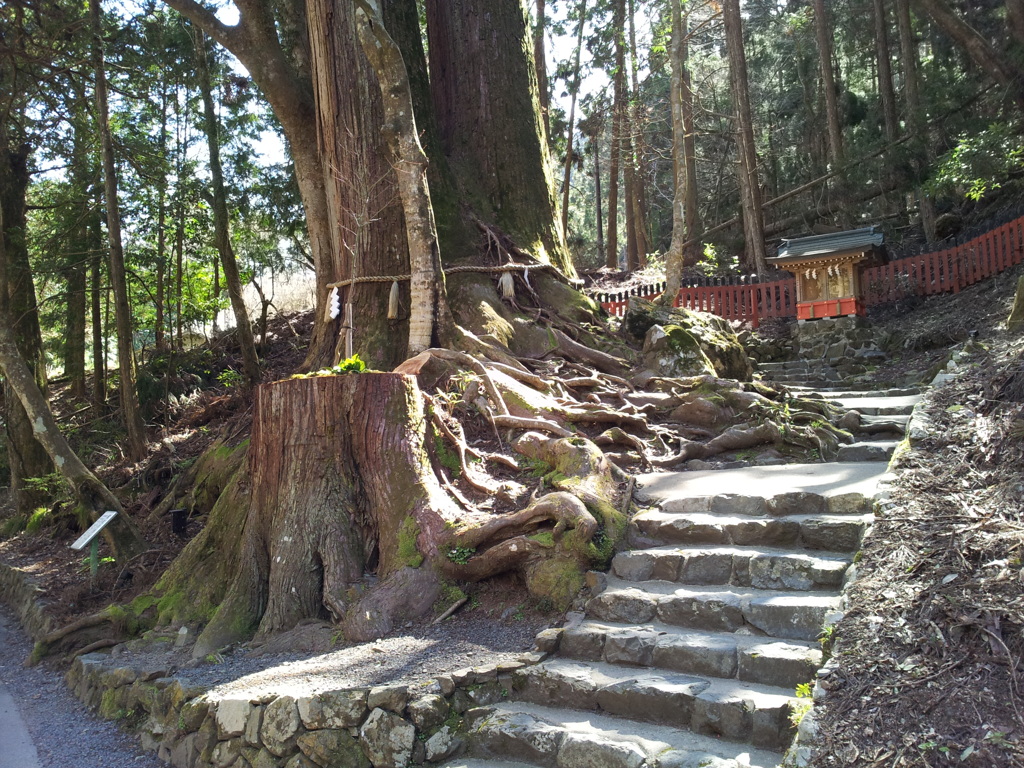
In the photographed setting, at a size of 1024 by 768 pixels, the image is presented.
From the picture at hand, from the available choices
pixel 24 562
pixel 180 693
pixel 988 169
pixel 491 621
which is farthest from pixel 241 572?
pixel 988 169

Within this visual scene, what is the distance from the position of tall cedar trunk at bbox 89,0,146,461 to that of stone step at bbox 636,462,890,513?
850cm

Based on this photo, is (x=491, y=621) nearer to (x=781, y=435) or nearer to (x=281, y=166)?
(x=781, y=435)

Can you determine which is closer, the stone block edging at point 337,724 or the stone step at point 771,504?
the stone block edging at point 337,724

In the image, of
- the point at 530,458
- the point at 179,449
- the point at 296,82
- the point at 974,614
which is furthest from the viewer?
the point at 179,449

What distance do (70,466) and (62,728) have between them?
11.5 feet

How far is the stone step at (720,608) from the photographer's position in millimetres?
3643

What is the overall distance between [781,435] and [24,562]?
30.0 feet

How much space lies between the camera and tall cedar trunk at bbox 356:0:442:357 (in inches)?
263

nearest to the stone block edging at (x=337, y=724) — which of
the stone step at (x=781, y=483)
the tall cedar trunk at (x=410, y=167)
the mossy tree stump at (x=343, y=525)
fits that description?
the mossy tree stump at (x=343, y=525)

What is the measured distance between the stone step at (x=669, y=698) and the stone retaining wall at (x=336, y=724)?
22 cm

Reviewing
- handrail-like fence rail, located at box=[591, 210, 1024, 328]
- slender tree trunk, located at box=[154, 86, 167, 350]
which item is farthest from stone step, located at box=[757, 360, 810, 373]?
slender tree trunk, located at box=[154, 86, 167, 350]

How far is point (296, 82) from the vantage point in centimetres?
873

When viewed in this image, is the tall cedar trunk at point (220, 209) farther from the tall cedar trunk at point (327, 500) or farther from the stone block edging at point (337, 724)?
the stone block edging at point (337, 724)

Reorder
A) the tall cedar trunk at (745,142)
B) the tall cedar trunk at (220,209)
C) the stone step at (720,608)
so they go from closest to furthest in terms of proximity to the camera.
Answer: the stone step at (720,608), the tall cedar trunk at (220,209), the tall cedar trunk at (745,142)
